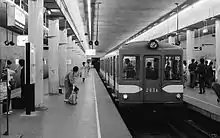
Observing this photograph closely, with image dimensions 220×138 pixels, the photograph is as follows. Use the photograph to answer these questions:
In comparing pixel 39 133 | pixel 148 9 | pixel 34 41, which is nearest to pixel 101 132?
pixel 39 133

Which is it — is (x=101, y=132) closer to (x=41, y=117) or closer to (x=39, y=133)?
(x=39, y=133)

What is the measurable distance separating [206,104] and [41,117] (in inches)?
279

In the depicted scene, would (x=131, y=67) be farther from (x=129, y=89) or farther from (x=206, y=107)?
(x=206, y=107)

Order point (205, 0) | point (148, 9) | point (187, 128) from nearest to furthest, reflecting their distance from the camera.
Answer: point (187, 128), point (205, 0), point (148, 9)

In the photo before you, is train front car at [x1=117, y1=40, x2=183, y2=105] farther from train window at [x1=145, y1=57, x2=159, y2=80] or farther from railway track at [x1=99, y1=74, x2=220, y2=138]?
railway track at [x1=99, y1=74, x2=220, y2=138]

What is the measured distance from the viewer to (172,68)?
11258mm

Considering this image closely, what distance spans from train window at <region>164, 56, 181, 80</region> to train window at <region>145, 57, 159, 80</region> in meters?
0.34

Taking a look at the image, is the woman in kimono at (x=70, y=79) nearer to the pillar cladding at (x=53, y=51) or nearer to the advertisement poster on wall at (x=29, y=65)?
the pillar cladding at (x=53, y=51)

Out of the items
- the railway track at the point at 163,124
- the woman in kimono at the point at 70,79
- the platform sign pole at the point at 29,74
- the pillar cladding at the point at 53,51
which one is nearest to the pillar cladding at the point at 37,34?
the platform sign pole at the point at 29,74

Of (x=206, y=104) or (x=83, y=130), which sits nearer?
(x=83, y=130)

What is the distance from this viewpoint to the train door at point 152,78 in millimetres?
11031

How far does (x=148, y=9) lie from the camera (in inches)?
847

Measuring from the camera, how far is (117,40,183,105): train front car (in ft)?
36.2

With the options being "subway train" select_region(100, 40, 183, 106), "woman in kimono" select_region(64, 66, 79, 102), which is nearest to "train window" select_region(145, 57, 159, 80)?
"subway train" select_region(100, 40, 183, 106)
